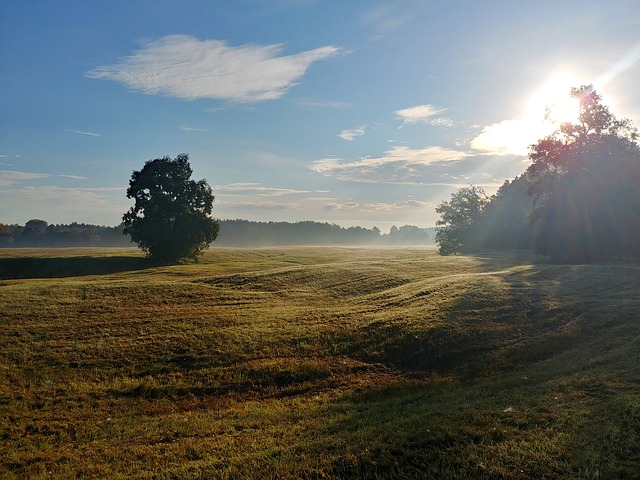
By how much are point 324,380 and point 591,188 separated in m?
53.3

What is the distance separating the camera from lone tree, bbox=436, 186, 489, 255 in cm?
10241

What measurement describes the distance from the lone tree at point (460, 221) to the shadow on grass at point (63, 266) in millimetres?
70989

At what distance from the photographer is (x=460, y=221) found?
105125 millimetres

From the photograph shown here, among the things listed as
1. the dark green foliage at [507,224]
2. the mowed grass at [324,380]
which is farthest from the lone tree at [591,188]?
the dark green foliage at [507,224]

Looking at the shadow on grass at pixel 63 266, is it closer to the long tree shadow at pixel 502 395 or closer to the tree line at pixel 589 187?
the long tree shadow at pixel 502 395

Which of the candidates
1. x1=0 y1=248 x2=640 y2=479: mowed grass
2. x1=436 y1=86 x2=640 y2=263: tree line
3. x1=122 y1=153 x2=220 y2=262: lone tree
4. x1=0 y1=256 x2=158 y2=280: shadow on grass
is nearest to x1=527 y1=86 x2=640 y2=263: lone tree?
x1=436 y1=86 x2=640 y2=263: tree line

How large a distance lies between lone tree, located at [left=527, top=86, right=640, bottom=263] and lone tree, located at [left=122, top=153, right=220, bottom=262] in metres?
52.3

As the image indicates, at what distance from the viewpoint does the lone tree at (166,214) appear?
6380 cm

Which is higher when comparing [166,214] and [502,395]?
[166,214]

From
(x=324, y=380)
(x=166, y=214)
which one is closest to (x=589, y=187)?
(x=324, y=380)

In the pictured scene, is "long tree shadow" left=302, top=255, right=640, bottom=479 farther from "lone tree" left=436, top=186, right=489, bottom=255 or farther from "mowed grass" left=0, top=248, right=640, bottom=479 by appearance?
"lone tree" left=436, top=186, right=489, bottom=255

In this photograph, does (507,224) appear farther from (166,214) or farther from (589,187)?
(166,214)

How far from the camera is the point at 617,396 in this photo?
10.5 metres

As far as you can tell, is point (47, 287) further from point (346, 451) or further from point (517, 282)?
point (517, 282)
